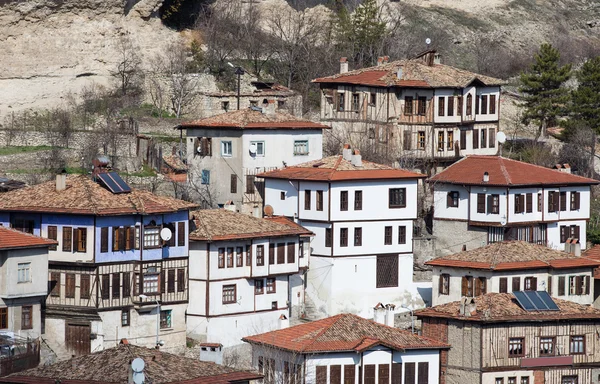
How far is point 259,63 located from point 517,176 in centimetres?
2048

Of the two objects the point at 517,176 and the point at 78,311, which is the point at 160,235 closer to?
the point at 78,311

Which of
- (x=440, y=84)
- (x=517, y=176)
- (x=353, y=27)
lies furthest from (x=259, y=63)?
(x=517, y=176)

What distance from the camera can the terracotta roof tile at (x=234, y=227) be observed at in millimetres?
72812

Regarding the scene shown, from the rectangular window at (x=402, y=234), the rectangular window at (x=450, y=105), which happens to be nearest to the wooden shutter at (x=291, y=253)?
the rectangular window at (x=402, y=234)

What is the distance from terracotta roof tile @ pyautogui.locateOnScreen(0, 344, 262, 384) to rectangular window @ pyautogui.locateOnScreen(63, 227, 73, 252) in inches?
417

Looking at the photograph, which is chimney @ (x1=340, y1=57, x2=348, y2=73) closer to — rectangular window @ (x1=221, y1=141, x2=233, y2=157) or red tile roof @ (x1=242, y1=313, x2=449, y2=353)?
rectangular window @ (x1=221, y1=141, x2=233, y2=157)

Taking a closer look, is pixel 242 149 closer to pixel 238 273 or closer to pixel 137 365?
pixel 238 273

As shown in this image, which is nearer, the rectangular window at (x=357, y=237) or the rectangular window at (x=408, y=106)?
the rectangular window at (x=357, y=237)

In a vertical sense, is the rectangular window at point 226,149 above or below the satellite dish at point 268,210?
above

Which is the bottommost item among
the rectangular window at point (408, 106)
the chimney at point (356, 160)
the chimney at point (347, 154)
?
the chimney at point (356, 160)

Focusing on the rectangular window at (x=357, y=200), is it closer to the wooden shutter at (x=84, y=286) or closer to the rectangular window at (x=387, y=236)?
the rectangular window at (x=387, y=236)

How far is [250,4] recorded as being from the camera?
105750 mm

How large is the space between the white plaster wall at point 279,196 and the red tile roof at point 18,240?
1357 cm

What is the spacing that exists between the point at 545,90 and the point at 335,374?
36.5 meters
